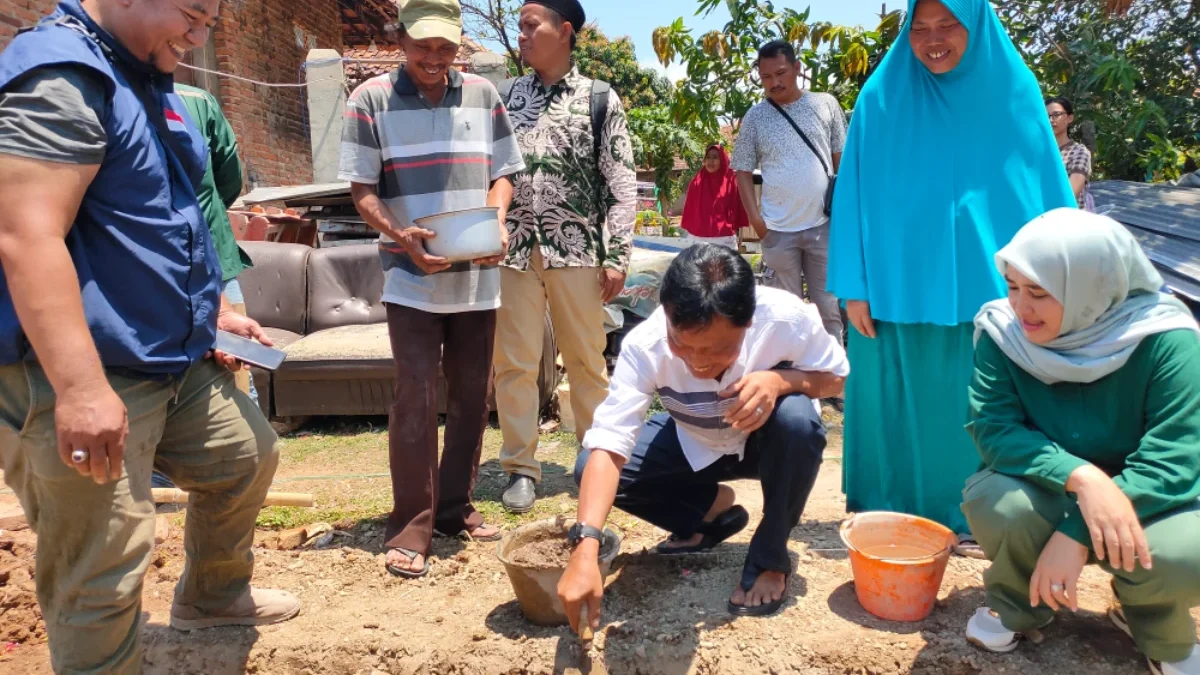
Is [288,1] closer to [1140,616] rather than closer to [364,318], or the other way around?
[364,318]

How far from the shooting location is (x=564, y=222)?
11.4 ft

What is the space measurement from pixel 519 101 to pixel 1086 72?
668 centimetres

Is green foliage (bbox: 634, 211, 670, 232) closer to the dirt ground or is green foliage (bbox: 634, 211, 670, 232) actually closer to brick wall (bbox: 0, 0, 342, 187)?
brick wall (bbox: 0, 0, 342, 187)

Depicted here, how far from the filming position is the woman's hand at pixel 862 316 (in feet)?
9.58

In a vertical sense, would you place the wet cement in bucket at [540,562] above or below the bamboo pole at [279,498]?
above

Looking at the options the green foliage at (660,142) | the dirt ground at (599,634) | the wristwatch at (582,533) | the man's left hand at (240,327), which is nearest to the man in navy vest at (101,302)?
the man's left hand at (240,327)

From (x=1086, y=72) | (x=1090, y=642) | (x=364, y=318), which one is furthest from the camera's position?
(x=1086, y=72)

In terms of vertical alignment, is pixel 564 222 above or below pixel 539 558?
above

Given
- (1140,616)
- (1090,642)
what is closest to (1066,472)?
(1140,616)

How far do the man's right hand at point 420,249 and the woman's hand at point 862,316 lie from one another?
1388 mm

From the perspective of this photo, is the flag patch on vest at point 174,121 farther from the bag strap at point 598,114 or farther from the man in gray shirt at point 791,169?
the man in gray shirt at point 791,169

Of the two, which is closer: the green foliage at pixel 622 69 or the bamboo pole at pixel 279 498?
the bamboo pole at pixel 279 498

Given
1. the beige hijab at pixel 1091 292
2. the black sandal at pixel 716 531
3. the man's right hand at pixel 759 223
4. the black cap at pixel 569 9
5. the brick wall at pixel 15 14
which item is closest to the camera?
the beige hijab at pixel 1091 292

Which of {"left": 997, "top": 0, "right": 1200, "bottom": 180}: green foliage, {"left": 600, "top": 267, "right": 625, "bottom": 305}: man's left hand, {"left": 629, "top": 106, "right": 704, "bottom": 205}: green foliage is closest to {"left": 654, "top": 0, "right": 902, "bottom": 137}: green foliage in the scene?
{"left": 997, "top": 0, "right": 1200, "bottom": 180}: green foliage
